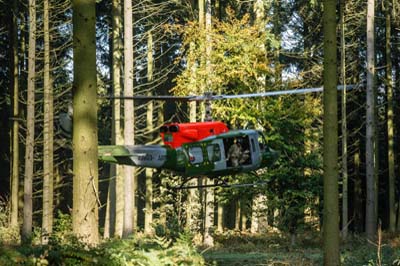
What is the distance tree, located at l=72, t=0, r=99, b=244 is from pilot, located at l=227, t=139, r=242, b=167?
519 centimetres

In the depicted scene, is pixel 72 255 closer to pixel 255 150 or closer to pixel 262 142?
pixel 255 150

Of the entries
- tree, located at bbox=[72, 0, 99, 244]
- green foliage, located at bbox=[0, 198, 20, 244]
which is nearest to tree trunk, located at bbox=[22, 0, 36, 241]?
green foliage, located at bbox=[0, 198, 20, 244]

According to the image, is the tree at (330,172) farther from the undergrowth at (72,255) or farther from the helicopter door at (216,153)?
the helicopter door at (216,153)

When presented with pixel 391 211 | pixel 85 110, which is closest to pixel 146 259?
pixel 85 110

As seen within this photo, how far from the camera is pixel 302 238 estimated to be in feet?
61.8

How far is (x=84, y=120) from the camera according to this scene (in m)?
6.96

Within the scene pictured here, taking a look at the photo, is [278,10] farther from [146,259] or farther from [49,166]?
[146,259]

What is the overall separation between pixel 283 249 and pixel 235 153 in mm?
5823

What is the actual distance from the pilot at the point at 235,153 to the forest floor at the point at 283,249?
7.33 feet

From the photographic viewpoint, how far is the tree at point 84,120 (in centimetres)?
690

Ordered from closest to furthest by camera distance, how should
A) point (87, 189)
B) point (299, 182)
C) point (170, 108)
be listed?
point (87, 189) < point (299, 182) < point (170, 108)

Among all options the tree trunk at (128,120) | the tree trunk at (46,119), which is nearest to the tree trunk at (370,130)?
the tree trunk at (128,120)

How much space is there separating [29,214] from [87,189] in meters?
11.3

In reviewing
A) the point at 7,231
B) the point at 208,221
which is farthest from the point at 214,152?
the point at 7,231
